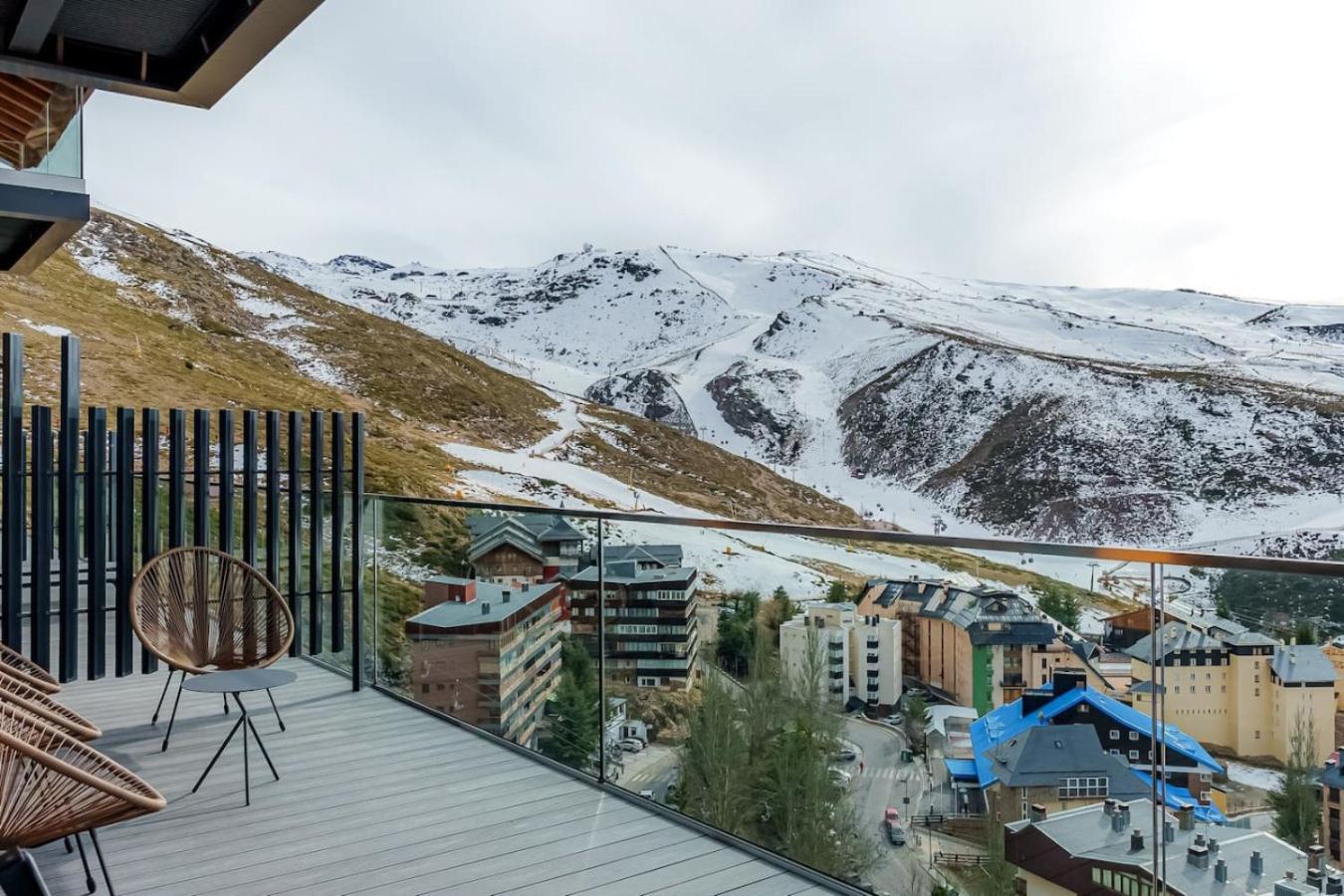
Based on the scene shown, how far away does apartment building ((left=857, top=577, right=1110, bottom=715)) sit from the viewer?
7.39 ft

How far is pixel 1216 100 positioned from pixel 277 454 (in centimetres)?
5825

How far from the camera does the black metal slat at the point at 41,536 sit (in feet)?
14.1

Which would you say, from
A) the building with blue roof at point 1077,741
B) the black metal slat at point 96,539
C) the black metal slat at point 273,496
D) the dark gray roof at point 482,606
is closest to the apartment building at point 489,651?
the dark gray roof at point 482,606

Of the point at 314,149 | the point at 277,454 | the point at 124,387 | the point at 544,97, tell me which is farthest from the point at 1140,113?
the point at 277,454

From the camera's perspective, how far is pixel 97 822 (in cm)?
216

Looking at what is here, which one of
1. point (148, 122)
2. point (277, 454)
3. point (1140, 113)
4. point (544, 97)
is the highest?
point (1140, 113)

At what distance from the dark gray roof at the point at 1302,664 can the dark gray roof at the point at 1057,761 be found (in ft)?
1.44

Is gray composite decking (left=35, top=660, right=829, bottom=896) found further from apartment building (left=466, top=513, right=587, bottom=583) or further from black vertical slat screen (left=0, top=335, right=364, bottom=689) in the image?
apartment building (left=466, top=513, right=587, bottom=583)

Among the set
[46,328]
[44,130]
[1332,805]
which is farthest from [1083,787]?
[46,328]

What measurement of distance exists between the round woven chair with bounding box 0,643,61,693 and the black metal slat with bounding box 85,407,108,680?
89 cm

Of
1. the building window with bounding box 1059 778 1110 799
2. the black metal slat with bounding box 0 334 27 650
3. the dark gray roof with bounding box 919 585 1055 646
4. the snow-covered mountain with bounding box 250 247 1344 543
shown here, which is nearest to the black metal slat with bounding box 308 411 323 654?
the black metal slat with bounding box 0 334 27 650

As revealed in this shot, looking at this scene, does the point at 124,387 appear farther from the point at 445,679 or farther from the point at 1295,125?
the point at 1295,125

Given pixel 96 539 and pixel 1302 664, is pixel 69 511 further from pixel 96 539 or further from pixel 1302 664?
pixel 1302 664

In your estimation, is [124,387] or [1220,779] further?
[124,387]
